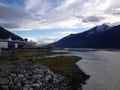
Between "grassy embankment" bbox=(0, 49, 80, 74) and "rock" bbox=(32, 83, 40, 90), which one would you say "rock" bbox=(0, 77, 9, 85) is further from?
"grassy embankment" bbox=(0, 49, 80, 74)

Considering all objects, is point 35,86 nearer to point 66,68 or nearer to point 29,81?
point 29,81

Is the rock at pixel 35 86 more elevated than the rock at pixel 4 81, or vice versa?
the rock at pixel 4 81

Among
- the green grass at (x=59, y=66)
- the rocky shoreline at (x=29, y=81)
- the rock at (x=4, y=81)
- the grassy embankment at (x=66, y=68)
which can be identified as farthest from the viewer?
the green grass at (x=59, y=66)

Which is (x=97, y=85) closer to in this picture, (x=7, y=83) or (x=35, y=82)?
(x=35, y=82)

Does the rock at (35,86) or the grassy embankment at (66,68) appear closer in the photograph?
the rock at (35,86)

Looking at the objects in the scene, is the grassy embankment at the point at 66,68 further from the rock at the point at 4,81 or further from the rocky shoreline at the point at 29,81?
the rock at the point at 4,81

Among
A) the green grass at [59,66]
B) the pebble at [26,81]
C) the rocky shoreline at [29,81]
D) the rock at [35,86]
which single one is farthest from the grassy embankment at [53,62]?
the rock at [35,86]

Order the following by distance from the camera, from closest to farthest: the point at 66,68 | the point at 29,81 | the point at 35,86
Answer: the point at 35,86, the point at 29,81, the point at 66,68

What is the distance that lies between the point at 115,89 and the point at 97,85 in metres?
3.67

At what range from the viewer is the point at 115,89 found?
113 feet

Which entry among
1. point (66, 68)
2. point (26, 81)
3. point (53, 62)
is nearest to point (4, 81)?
point (26, 81)

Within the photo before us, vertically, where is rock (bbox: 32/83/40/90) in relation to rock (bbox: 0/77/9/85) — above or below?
below

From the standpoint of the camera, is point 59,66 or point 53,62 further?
point 53,62

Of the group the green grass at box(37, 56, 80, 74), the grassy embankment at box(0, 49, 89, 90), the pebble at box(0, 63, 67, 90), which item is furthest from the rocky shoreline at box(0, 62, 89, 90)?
the green grass at box(37, 56, 80, 74)
